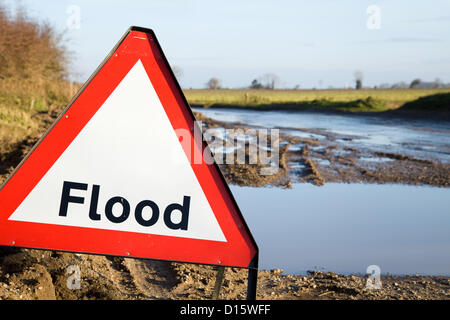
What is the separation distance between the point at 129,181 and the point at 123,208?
127mm

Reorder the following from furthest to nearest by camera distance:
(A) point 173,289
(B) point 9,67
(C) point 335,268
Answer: (B) point 9,67 → (C) point 335,268 → (A) point 173,289

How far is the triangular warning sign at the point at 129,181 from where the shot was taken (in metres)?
2.15

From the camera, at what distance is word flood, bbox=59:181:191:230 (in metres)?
2.16

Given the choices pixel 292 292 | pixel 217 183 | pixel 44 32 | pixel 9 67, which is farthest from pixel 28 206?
pixel 44 32

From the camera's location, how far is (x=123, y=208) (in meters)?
2.18

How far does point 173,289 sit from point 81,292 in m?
0.71

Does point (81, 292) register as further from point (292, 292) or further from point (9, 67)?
point (9, 67)

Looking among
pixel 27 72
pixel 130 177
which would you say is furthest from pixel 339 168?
pixel 27 72

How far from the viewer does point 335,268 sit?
433 cm

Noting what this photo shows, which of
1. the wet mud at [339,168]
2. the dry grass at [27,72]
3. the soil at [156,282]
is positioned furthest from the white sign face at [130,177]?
the dry grass at [27,72]

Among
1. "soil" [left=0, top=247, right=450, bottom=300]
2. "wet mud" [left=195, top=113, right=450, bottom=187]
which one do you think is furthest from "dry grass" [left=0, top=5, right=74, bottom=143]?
"soil" [left=0, top=247, right=450, bottom=300]

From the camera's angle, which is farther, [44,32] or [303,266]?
[44,32]

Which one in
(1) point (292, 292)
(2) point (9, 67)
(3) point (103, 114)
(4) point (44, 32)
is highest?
(4) point (44, 32)

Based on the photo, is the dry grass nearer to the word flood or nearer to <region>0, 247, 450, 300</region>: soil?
<region>0, 247, 450, 300</region>: soil
